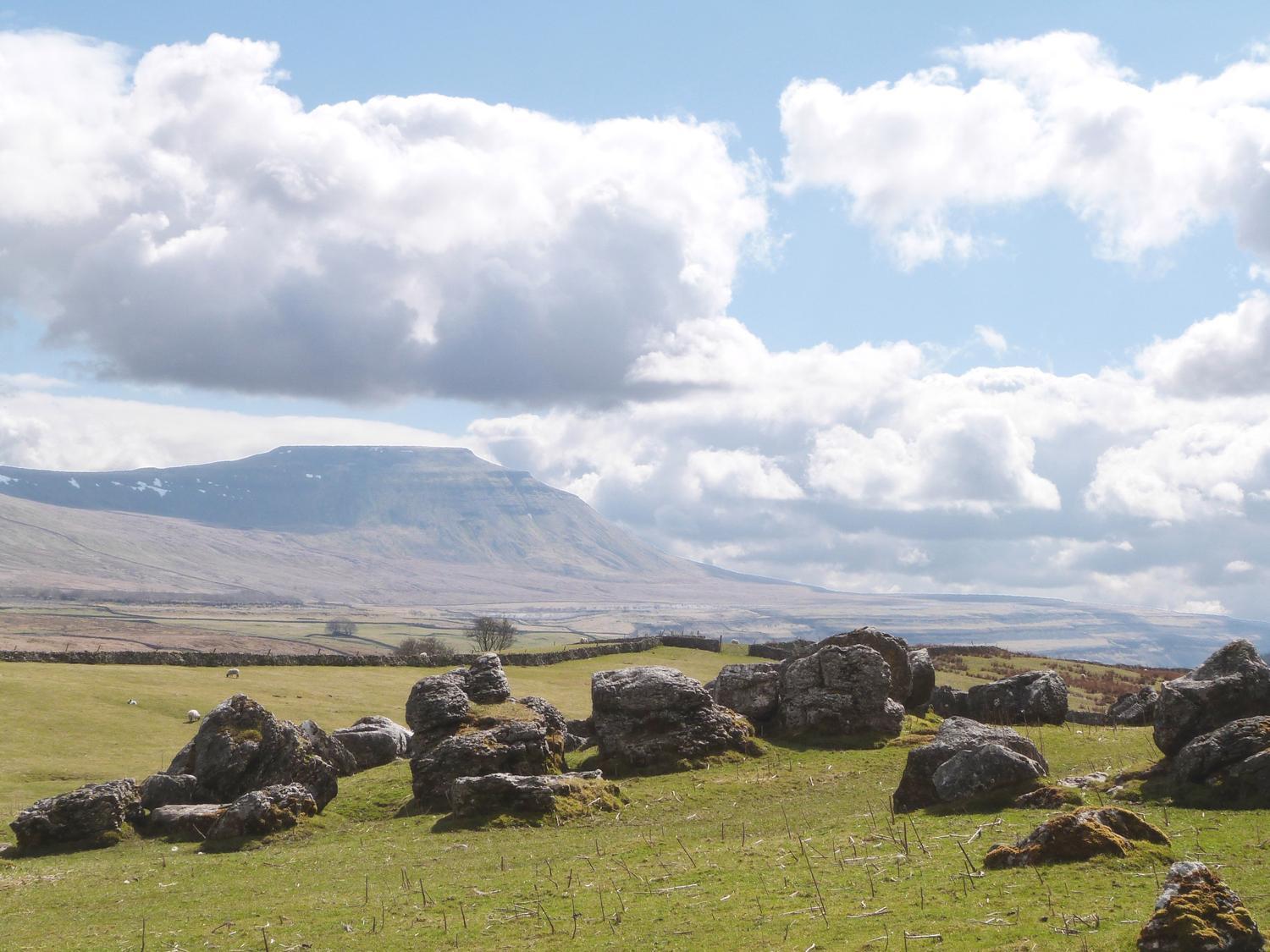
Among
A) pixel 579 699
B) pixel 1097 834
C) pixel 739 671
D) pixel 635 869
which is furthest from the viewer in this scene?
pixel 579 699

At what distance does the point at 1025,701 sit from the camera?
54906 mm

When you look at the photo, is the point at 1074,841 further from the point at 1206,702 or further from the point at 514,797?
the point at 514,797

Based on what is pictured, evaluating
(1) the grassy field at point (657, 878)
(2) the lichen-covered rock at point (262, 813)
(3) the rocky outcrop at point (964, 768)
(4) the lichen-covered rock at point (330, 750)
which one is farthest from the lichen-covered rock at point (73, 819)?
(3) the rocky outcrop at point (964, 768)

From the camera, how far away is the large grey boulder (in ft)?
111

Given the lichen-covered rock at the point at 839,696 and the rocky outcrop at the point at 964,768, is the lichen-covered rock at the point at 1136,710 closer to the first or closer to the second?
the lichen-covered rock at the point at 839,696

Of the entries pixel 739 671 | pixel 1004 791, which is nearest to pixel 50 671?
pixel 739 671

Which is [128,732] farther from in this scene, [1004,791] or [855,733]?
[1004,791]

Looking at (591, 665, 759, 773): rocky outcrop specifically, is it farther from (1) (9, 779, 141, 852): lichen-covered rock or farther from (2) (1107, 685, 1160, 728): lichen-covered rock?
(2) (1107, 685, 1160, 728): lichen-covered rock

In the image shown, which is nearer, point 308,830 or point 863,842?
point 863,842

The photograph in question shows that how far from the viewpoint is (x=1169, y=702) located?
34062mm

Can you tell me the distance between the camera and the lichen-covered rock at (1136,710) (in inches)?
2120

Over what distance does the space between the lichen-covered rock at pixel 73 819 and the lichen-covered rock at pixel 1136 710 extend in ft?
146

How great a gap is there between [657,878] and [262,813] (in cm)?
1699

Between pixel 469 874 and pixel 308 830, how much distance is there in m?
12.0
